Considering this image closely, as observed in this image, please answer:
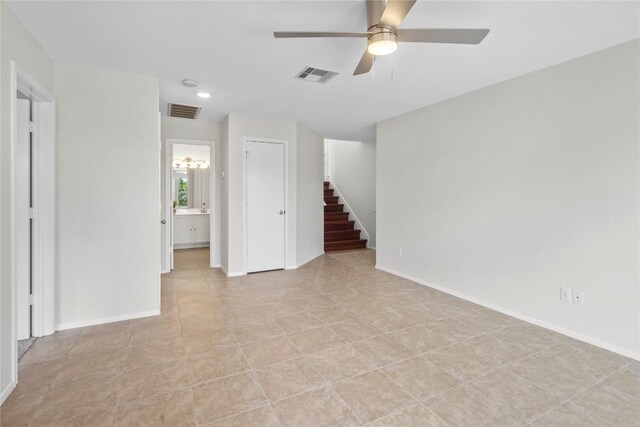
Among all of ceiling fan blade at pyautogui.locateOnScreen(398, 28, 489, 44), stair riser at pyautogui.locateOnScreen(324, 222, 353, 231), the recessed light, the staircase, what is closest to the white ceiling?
the recessed light

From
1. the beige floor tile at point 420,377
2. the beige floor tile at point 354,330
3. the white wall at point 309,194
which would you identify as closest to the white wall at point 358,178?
the white wall at point 309,194

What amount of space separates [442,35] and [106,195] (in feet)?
10.6

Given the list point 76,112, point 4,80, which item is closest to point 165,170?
point 76,112

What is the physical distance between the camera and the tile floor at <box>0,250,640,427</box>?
186 centimetres

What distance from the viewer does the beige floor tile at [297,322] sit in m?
3.04

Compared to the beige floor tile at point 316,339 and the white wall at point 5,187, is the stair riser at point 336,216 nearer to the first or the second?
the beige floor tile at point 316,339

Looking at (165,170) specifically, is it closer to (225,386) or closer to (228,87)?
(228,87)

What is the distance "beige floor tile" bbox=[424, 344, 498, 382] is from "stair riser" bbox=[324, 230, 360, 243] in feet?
16.0

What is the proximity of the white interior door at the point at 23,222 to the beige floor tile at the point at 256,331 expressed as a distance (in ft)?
5.86

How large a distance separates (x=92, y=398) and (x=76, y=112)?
2.51 metres

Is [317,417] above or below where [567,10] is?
below

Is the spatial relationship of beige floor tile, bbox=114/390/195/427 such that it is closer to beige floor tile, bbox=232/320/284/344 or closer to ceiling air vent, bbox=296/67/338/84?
beige floor tile, bbox=232/320/284/344

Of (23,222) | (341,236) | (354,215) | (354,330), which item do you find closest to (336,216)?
(354,215)

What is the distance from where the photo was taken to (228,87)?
3.69m
